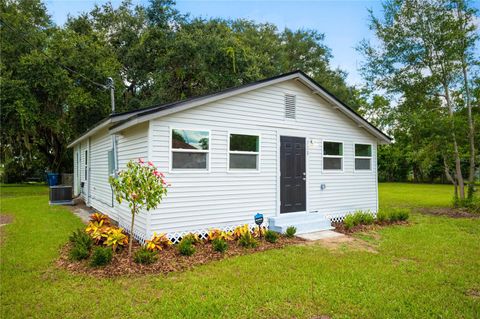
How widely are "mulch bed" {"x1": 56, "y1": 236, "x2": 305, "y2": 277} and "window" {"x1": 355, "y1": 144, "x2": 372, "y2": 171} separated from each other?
4.99m

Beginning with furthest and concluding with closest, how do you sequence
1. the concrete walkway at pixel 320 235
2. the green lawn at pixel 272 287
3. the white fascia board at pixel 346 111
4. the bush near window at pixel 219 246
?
the white fascia board at pixel 346 111 → the concrete walkway at pixel 320 235 → the bush near window at pixel 219 246 → the green lawn at pixel 272 287

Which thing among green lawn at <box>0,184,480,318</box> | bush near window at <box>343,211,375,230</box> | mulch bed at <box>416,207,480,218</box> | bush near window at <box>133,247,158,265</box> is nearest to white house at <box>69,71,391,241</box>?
bush near window at <box>343,211,375,230</box>

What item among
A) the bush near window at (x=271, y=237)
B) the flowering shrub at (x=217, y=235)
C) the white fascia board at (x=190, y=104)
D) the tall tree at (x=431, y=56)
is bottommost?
the bush near window at (x=271, y=237)

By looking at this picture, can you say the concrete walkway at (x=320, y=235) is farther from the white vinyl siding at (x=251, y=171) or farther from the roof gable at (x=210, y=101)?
the roof gable at (x=210, y=101)

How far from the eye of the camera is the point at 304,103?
28.3ft

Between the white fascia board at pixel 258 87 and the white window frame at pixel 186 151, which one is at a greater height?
the white fascia board at pixel 258 87

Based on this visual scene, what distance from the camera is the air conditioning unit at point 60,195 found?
12250 millimetres

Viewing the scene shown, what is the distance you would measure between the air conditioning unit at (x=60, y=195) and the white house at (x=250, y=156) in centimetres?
304

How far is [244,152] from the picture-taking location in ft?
24.4

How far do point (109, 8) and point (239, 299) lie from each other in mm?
22779

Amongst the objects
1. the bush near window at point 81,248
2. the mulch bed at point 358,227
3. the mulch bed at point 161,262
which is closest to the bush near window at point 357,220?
the mulch bed at point 358,227

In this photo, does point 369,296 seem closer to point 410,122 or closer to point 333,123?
point 333,123

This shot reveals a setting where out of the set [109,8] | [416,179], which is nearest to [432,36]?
[109,8]

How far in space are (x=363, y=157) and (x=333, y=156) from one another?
1530mm
